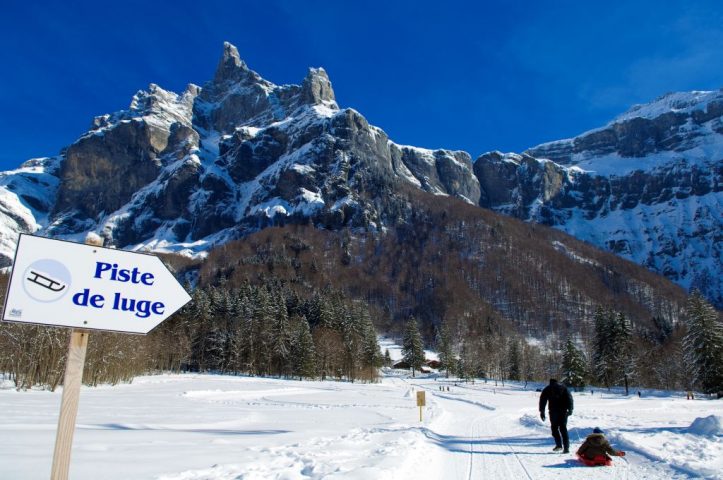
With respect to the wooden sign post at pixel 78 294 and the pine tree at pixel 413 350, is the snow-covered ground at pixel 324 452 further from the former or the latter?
the pine tree at pixel 413 350

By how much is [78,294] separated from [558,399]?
10.7 m

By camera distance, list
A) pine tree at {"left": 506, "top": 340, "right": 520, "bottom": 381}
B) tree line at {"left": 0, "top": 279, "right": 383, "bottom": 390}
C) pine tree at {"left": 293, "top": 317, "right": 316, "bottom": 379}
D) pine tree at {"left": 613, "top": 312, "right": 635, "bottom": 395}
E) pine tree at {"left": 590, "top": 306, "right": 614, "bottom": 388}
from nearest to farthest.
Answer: pine tree at {"left": 613, "top": 312, "right": 635, "bottom": 395}
pine tree at {"left": 590, "top": 306, "right": 614, "bottom": 388}
pine tree at {"left": 293, "top": 317, "right": 316, "bottom": 379}
tree line at {"left": 0, "top": 279, "right": 383, "bottom": 390}
pine tree at {"left": 506, "top": 340, "right": 520, "bottom": 381}

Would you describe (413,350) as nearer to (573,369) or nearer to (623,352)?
(573,369)

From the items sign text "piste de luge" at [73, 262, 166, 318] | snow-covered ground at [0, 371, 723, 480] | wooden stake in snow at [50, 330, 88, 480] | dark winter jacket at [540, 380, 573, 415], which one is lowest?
snow-covered ground at [0, 371, 723, 480]

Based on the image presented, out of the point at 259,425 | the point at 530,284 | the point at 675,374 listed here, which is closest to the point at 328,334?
the point at 675,374

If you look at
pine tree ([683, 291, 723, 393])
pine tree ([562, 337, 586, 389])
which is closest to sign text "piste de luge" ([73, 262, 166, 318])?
pine tree ([683, 291, 723, 393])

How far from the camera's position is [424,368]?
10156 cm

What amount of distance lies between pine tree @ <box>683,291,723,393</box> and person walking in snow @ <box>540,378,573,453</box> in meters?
47.2

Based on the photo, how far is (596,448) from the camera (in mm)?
9250

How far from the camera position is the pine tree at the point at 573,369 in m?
62.2

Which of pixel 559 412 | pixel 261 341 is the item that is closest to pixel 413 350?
pixel 261 341

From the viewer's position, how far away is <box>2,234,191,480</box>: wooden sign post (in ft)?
14.1

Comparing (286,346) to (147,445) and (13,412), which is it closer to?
(13,412)

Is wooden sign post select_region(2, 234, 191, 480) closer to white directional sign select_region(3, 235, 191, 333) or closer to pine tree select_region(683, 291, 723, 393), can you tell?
white directional sign select_region(3, 235, 191, 333)
